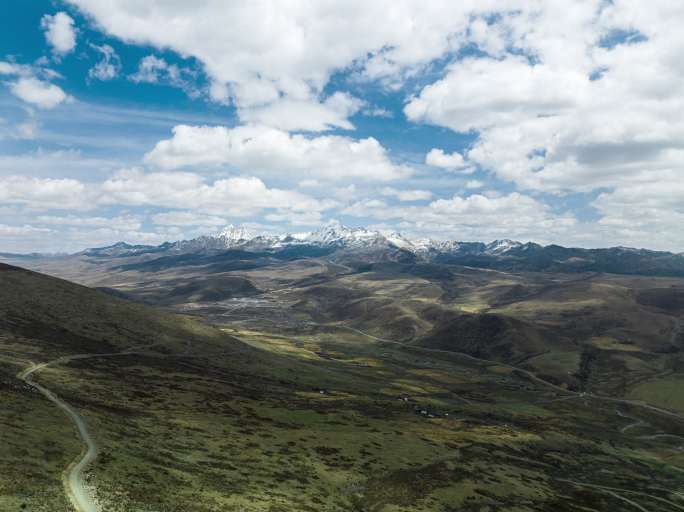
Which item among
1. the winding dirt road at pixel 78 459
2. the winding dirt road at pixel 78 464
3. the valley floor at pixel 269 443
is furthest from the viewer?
the valley floor at pixel 269 443

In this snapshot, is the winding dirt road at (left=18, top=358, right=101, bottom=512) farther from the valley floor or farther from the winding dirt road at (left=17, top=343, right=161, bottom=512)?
the valley floor

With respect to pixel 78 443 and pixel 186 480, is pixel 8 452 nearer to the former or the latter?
pixel 78 443

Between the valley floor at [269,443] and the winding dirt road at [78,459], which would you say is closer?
the winding dirt road at [78,459]

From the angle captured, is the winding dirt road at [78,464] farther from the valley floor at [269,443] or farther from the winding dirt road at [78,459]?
the valley floor at [269,443]

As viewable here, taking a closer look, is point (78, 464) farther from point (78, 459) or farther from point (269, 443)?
point (269, 443)

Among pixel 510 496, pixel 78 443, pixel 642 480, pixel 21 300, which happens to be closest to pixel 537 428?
pixel 642 480

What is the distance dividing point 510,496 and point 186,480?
65.1m

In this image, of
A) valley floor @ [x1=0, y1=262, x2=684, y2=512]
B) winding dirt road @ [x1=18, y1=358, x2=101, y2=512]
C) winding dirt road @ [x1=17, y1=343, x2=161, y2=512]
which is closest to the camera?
winding dirt road @ [x1=18, y1=358, x2=101, y2=512]

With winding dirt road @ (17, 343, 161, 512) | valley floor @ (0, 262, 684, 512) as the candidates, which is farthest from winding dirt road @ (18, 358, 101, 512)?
valley floor @ (0, 262, 684, 512)

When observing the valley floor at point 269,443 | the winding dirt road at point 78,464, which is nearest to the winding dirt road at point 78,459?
the winding dirt road at point 78,464

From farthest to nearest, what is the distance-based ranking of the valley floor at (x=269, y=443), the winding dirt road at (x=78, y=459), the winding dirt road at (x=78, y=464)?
the valley floor at (x=269, y=443), the winding dirt road at (x=78, y=459), the winding dirt road at (x=78, y=464)

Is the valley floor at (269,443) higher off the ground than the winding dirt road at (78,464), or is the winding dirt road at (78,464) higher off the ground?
the winding dirt road at (78,464)

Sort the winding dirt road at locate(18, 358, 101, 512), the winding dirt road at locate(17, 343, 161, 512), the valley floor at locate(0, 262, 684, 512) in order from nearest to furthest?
the winding dirt road at locate(18, 358, 101, 512), the winding dirt road at locate(17, 343, 161, 512), the valley floor at locate(0, 262, 684, 512)

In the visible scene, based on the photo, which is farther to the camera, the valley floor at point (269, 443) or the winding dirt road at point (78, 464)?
the valley floor at point (269, 443)
